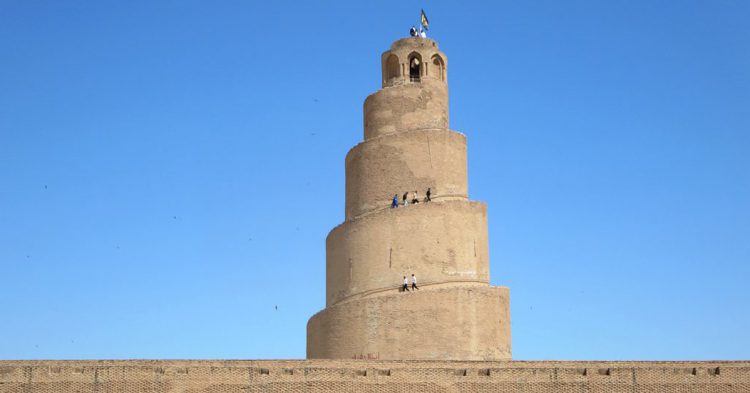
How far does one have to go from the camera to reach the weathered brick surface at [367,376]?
19.4m

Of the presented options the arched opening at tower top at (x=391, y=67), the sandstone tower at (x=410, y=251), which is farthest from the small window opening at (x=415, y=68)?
the arched opening at tower top at (x=391, y=67)

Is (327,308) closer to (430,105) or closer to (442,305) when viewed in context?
(442,305)

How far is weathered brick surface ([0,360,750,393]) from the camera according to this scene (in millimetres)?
19422

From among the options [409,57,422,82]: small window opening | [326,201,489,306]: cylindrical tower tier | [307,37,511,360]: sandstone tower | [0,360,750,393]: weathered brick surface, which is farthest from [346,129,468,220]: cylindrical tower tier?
[0,360,750,393]: weathered brick surface

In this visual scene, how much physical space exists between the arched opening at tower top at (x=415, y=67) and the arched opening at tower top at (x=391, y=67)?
35cm

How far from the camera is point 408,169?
25.5m

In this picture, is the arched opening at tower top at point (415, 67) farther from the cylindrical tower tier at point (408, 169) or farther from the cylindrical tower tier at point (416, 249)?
the cylindrical tower tier at point (416, 249)

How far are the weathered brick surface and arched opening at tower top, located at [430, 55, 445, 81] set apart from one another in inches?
370

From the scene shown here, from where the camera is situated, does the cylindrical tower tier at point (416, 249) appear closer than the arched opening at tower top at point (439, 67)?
Yes

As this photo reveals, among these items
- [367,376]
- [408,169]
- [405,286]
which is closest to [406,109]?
[408,169]

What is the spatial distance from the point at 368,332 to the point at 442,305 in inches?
69.5

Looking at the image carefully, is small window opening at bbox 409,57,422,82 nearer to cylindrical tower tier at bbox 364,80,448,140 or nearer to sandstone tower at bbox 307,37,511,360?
sandstone tower at bbox 307,37,511,360

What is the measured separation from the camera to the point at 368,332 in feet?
78.6

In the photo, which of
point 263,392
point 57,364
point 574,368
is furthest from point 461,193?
point 57,364
